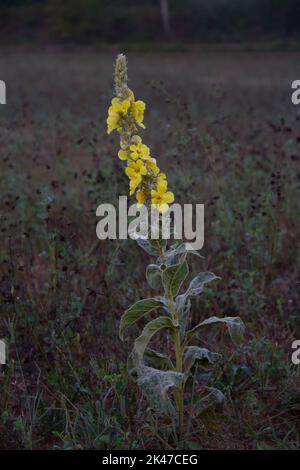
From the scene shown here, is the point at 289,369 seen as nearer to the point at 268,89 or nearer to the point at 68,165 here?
the point at 68,165

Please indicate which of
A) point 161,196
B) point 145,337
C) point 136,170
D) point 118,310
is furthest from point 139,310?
point 118,310

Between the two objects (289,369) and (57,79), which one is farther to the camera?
(57,79)

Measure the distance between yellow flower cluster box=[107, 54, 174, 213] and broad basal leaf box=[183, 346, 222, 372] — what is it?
744 mm

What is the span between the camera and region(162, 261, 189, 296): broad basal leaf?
2873 millimetres

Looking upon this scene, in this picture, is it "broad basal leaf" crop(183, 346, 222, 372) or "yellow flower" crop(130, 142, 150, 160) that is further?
"broad basal leaf" crop(183, 346, 222, 372)

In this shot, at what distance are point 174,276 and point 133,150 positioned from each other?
0.61 m

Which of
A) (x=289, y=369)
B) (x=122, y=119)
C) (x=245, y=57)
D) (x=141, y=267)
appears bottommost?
(x=289, y=369)

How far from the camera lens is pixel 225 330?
3.90 metres

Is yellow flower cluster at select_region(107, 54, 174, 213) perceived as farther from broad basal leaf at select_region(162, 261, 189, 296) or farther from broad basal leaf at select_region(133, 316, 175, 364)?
broad basal leaf at select_region(133, 316, 175, 364)

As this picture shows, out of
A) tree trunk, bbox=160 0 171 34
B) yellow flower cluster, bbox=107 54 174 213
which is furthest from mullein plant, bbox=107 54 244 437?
tree trunk, bbox=160 0 171 34

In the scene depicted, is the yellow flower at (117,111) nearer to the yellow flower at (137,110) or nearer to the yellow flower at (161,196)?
the yellow flower at (137,110)

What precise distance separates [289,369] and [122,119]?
1607mm

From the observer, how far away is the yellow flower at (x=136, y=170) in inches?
107
